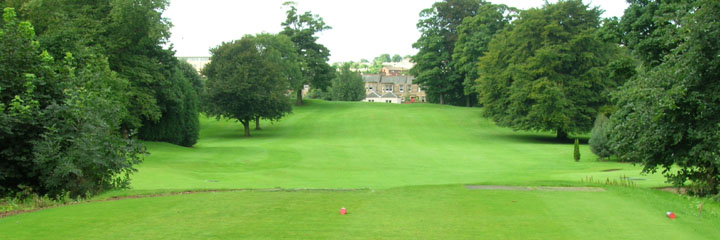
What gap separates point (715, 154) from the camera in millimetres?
13836

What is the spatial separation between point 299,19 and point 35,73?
71348 millimetres

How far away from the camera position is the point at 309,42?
3337 inches

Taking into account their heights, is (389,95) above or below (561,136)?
above

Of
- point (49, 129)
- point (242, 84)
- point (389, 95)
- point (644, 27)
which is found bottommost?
point (49, 129)

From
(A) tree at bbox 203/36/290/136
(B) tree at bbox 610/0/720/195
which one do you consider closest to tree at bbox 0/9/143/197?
(B) tree at bbox 610/0/720/195

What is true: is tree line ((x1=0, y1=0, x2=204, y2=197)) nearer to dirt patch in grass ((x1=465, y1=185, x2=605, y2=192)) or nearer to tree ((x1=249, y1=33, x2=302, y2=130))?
dirt patch in grass ((x1=465, y1=185, x2=605, y2=192))

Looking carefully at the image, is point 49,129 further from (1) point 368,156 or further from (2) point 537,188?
(1) point 368,156

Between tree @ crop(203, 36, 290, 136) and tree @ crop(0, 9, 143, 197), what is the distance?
127ft

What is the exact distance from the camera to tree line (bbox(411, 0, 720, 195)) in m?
14.7

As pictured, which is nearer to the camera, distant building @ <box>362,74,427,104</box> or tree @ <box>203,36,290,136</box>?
tree @ <box>203,36,290,136</box>

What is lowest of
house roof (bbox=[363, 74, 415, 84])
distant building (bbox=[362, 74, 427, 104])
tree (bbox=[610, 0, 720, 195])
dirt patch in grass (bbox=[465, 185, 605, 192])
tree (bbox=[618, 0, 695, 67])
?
dirt patch in grass (bbox=[465, 185, 605, 192])

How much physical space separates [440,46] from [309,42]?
20.6m

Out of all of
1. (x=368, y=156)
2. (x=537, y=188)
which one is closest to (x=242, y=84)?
(x=368, y=156)

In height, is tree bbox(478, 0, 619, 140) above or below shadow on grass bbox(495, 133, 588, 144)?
above
